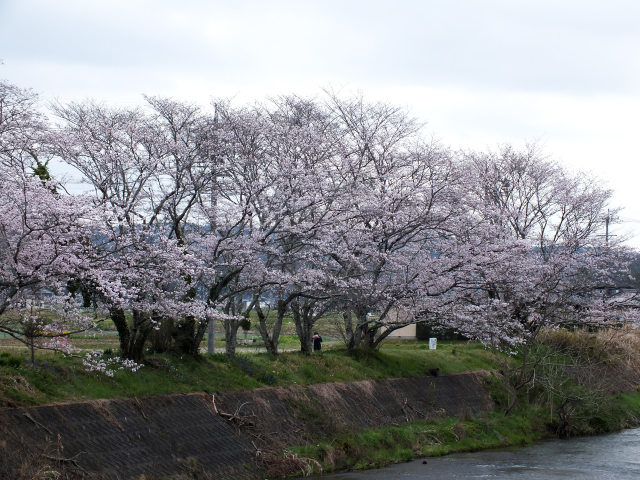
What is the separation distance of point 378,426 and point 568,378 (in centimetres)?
893

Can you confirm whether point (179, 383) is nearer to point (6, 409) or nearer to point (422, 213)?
point (6, 409)

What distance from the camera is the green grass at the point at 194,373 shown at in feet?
57.7

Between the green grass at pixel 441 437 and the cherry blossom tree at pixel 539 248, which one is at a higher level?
the cherry blossom tree at pixel 539 248

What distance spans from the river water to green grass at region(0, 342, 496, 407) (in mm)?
4460

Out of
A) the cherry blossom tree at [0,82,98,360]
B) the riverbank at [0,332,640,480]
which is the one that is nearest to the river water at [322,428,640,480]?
the riverbank at [0,332,640,480]

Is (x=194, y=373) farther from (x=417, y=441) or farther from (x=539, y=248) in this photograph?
(x=539, y=248)

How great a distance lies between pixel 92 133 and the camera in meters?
Answer: 21.2

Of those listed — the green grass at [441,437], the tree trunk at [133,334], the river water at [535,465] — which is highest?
the tree trunk at [133,334]

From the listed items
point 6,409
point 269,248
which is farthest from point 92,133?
point 6,409

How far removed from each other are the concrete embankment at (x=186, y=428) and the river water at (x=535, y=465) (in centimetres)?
245

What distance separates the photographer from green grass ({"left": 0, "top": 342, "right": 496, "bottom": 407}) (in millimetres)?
17594

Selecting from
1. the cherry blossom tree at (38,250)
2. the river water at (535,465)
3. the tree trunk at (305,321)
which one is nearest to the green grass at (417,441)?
the river water at (535,465)

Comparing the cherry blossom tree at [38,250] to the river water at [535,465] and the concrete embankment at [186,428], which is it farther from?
the river water at [535,465]

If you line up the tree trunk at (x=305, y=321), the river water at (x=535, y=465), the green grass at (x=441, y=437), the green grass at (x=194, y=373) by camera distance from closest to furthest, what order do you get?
the green grass at (x=194, y=373) → the river water at (x=535, y=465) → the green grass at (x=441, y=437) → the tree trunk at (x=305, y=321)
